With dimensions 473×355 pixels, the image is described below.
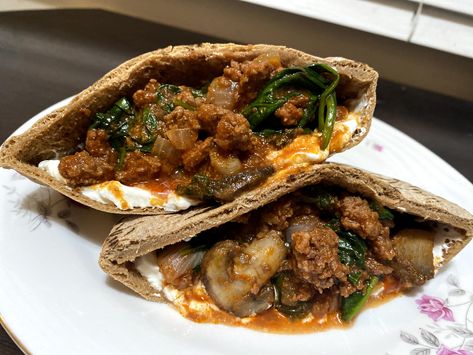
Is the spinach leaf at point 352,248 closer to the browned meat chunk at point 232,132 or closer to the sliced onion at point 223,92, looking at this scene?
the browned meat chunk at point 232,132

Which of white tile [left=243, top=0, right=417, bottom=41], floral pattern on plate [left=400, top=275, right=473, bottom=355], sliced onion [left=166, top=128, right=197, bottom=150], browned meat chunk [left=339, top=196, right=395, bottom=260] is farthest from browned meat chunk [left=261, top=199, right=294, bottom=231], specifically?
white tile [left=243, top=0, right=417, bottom=41]

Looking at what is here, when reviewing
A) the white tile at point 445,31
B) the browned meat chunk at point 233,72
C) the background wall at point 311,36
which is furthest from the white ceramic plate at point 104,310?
the background wall at point 311,36

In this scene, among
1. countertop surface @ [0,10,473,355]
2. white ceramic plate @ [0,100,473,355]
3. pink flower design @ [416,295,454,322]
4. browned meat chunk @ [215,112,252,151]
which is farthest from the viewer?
countertop surface @ [0,10,473,355]

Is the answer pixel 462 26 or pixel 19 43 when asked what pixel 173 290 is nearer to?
pixel 19 43

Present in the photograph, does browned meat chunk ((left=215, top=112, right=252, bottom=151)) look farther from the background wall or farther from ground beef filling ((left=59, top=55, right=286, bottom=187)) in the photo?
the background wall

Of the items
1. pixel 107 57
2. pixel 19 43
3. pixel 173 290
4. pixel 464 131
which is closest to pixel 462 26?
pixel 464 131

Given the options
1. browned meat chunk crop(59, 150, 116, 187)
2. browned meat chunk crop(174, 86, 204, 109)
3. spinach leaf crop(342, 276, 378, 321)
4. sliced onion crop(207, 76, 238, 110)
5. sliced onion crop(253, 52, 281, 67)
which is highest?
sliced onion crop(253, 52, 281, 67)
